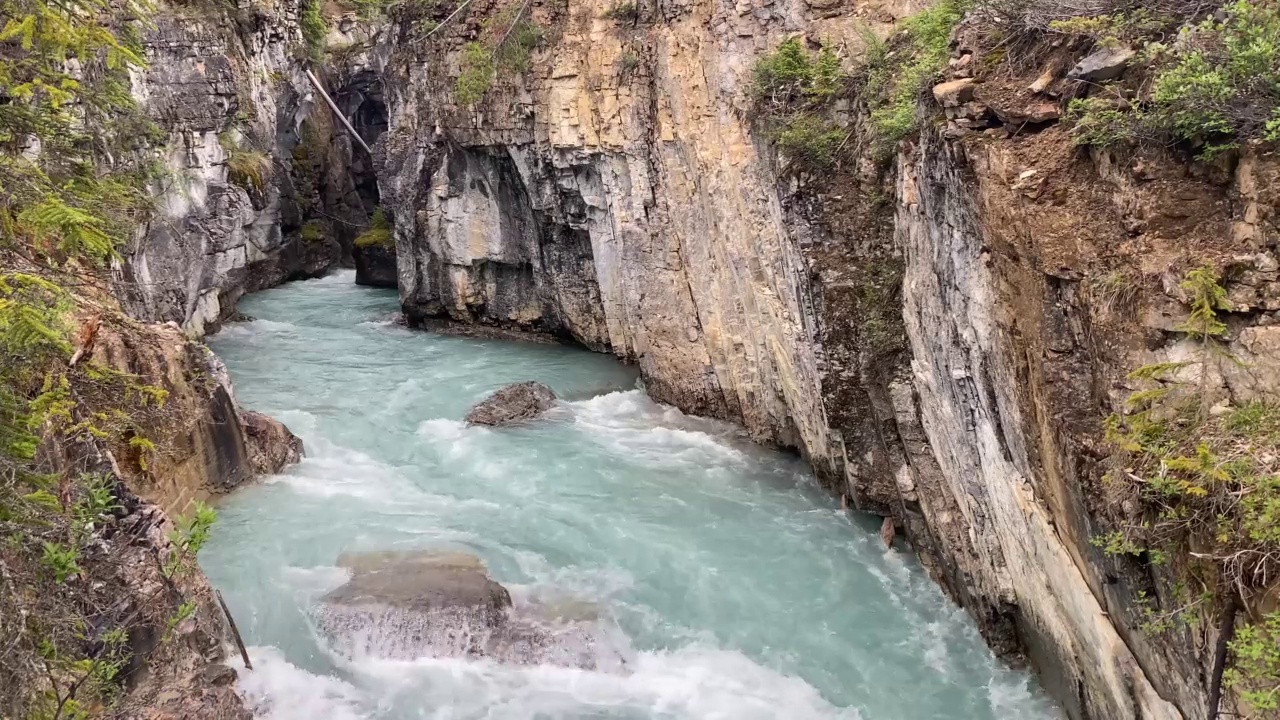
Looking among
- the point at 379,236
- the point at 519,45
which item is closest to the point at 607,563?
the point at 519,45

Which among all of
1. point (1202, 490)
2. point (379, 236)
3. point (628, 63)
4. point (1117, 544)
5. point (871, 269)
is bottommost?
point (1117, 544)

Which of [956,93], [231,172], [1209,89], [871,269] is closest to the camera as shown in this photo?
[1209,89]

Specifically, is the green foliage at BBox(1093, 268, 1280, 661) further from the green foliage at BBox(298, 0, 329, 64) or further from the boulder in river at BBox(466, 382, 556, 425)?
the green foliage at BBox(298, 0, 329, 64)

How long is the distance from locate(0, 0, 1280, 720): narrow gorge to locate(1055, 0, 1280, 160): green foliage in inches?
1.0

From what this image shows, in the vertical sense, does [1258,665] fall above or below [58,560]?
below

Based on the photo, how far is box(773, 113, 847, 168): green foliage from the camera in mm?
9773

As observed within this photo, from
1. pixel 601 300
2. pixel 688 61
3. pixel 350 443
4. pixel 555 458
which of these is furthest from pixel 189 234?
pixel 688 61

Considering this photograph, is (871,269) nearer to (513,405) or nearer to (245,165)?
(513,405)

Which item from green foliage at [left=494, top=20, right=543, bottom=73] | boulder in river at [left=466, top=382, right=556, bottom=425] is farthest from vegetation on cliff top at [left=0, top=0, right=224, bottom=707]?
green foliage at [left=494, top=20, right=543, bottom=73]

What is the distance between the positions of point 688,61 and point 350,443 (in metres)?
7.89

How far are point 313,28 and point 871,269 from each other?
22.1 m

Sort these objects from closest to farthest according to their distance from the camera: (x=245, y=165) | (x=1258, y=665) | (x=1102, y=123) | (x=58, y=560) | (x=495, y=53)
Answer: (x=1258, y=665) → (x=58, y=560) → (x=1102, y=123) → (x=495, y=53) → (x=245, y=165)

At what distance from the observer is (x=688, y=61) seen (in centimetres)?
1286

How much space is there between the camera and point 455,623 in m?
8.42
